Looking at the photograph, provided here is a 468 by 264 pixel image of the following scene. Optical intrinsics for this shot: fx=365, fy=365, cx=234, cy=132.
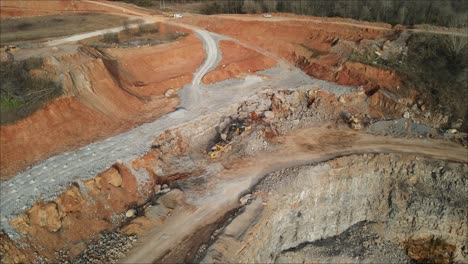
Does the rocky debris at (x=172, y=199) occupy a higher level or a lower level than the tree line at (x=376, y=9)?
lower

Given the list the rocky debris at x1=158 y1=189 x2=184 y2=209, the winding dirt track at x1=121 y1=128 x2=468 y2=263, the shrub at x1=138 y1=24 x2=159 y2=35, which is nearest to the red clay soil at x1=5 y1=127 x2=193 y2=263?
the rocky debris at x1=158 y1=189 x2=184 y2=209

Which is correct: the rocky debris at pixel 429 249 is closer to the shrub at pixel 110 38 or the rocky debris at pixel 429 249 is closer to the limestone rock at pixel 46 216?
the limestone rock at pixel 46 216

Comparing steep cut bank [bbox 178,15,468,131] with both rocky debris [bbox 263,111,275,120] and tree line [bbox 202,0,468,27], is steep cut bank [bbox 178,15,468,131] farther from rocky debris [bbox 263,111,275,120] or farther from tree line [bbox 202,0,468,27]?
rocky debris [bbox 263,111,275,120]

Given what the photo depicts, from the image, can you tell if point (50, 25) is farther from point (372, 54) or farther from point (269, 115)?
point (372, 54)

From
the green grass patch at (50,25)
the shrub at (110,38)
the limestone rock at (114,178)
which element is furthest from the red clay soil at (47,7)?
the limestone rock at (114,178)

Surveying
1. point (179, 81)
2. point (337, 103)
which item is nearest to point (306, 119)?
point (337, 103)

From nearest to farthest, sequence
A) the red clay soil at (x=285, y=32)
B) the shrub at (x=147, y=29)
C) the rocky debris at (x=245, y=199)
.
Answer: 1. the rocky debris at (x=245, y=199)
2. the red clay soil at (x=285, y=32)
3. the shrub at (x=147, y=29)
